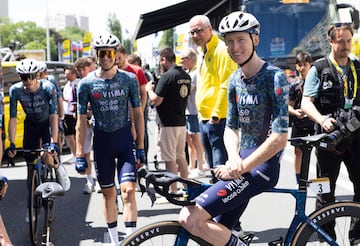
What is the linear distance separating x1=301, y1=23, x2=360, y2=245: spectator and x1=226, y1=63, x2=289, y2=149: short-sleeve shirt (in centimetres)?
105

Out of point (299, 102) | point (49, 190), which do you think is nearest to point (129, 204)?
point (49, 190)

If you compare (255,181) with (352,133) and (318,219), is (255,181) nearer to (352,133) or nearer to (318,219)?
(318,219)

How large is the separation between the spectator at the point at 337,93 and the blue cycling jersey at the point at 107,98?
1657 millimetres

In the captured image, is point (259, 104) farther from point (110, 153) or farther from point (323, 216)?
point (110, 153)

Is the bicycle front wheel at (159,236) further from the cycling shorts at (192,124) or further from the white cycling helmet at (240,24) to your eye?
the cycling shorts at (192,124)

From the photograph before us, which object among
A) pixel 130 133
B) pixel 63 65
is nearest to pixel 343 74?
pixel 130 133

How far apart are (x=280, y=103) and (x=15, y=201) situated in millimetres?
5761

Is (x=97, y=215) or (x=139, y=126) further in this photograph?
(x=97, y=215)

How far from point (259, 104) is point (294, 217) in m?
0.81

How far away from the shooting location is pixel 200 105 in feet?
19.3

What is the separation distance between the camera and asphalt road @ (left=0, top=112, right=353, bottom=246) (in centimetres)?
588

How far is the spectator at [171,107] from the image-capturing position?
700 cm

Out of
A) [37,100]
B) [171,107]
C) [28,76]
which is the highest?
[28,76]

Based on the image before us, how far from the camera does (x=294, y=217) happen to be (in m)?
→ 3.55
